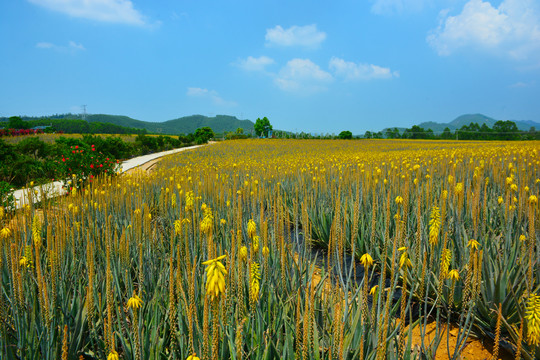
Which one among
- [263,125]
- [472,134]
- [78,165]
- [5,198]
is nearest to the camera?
[5,198]

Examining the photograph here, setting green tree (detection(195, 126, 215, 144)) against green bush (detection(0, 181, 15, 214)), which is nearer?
green bush (detection(0, 181, 15, 214))

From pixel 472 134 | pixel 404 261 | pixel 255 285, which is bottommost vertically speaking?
pixel 255 285

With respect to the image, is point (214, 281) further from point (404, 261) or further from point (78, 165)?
point (78, 165)

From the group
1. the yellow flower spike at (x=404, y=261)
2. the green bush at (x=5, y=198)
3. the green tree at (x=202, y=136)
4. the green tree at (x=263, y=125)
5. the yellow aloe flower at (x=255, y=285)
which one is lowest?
the green bush at (x=5, y=198)

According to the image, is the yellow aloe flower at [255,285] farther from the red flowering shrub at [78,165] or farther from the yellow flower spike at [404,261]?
the red flowering shrub at [78,165]

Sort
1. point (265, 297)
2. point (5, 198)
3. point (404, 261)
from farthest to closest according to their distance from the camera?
1. point (5, 198)
2. point (265, 297)
3. point (404, 261)

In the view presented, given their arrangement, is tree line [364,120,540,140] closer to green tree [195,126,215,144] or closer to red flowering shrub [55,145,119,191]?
green tree [195,126,215,144]

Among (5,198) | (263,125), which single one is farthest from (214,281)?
(263,125)

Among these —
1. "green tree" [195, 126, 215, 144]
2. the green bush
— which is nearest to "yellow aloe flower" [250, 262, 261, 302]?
the green bush

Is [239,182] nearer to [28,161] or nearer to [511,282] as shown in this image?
[511,282]

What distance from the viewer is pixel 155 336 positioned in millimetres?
1824

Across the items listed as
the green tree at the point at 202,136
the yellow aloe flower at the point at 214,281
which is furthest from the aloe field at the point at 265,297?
the green tree at the point at 202,136

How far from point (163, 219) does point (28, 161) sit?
9495mm

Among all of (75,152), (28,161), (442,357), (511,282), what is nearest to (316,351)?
(442,357)
